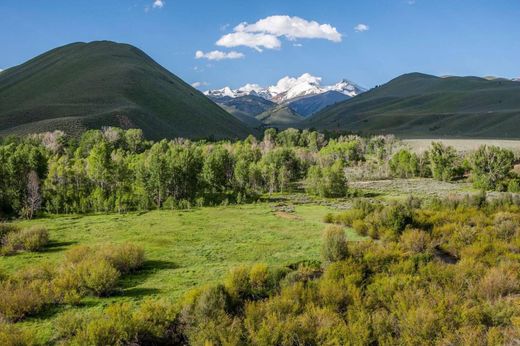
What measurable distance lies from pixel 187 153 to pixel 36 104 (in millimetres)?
128261

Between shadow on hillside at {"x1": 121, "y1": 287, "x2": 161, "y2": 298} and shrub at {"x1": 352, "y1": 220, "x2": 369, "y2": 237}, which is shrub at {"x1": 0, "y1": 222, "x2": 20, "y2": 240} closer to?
shadow on hillside at {"x1": 121, "y1": 287, "x2": 161, "y2": 298}

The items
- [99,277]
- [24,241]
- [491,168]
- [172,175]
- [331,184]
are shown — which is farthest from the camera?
[491,168]

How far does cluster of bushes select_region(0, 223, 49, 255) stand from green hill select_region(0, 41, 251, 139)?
10013cm

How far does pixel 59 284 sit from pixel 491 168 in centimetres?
7365

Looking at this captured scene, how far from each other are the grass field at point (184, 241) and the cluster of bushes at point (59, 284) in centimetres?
62

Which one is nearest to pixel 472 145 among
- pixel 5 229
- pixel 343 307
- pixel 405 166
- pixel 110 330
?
pixel 405 166

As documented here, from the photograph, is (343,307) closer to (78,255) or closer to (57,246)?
(78,255)

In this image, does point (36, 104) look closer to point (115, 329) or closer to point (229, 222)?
point (229, 222)

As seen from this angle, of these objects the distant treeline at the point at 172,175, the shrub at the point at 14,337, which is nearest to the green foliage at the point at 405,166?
the distant treeline at the point at 172,175

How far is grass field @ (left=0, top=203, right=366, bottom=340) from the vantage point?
22375 millimetres

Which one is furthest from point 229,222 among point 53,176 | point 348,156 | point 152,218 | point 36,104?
point 36,104

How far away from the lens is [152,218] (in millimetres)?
43406

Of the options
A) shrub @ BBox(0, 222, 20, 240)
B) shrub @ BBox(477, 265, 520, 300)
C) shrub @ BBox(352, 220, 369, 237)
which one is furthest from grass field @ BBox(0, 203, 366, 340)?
shrub @ BBox(477, 265, 520, 300)

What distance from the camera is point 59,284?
20047 mm
